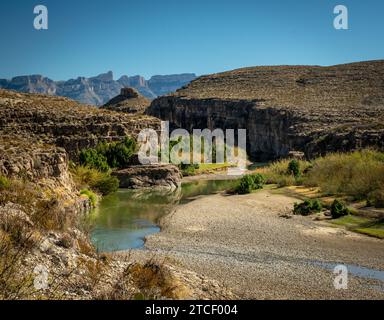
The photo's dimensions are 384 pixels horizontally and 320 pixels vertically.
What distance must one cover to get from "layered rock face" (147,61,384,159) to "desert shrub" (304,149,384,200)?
27.0ft

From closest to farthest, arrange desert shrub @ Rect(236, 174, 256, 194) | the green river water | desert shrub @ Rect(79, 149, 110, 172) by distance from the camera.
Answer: the green river water < desert shrub @ Rect(236, 174, 256, 194) < desert shrub @ Rect(79, 149, 110, 172)

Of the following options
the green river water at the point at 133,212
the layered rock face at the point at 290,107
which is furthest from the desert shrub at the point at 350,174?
the green river water at the point at 133,212

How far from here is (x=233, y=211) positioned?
1237 inches

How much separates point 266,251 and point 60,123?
3245 cm

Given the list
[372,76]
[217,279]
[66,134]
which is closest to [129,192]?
[66,134]

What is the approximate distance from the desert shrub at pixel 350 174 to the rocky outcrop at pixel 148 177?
494 inches

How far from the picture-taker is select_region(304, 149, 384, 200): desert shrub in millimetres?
31719

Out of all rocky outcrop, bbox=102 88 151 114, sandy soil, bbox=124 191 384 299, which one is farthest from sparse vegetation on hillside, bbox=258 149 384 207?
rocky outcrop, bbox=102 88 151 114

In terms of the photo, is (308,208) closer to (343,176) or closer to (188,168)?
(343,176)

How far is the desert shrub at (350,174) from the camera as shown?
31719 mm

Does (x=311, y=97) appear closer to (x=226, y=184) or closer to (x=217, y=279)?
(x=226, y=184)

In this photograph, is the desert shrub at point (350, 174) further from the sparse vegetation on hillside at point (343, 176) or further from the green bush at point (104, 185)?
the green bush at point (104, 185)

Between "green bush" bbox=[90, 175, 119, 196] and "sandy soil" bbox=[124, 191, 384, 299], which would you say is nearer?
"sandy soil" bbox=[124, 191, 384, 299]

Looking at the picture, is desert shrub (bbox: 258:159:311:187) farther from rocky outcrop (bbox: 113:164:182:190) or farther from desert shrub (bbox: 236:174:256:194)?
rocky outcrop (bbox: 113:164:182:190)
